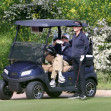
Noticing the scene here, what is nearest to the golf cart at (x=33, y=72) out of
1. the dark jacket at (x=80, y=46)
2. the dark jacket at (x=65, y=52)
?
the dark jacket at (x=65, y=52)

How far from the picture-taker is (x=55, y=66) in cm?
1284

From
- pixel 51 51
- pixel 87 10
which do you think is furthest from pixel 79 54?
pixel 87 10

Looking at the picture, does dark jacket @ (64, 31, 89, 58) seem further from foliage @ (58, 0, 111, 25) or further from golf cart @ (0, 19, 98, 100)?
foliage @ (58, 0, 111, 25)

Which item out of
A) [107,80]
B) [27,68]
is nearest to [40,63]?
[27,68]

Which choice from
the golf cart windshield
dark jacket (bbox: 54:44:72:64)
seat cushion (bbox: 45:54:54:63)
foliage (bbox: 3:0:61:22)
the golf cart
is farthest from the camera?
foliage (bbox: 3:0:61:22)

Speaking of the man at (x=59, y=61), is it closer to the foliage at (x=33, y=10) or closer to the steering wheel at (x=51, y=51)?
the steering wheel at (x=51, y=51)

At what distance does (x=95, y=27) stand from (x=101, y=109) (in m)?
9.31

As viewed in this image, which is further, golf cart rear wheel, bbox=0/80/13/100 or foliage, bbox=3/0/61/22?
foliage, bbox=3/0/61/22

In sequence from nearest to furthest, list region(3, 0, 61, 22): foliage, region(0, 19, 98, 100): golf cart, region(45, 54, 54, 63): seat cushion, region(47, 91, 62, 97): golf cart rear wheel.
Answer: region(0, 19, 98, 100): golf cart, region(45, 54, 54, 63): seat cushion, region(47, 91, 62, 97): golf cart rear wheel, region(3, 0, 61, 22): foliage

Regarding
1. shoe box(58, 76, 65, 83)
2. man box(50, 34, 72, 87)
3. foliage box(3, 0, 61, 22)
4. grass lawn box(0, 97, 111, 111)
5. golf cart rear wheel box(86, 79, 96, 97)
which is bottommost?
grass lawn box(0, 97, 111, 111)

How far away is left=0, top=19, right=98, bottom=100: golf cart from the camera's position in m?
12.5

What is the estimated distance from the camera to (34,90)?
12.5 meters

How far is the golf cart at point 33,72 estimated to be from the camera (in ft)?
41.0

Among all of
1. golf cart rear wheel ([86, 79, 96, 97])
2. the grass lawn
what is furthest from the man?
the grass lawn
